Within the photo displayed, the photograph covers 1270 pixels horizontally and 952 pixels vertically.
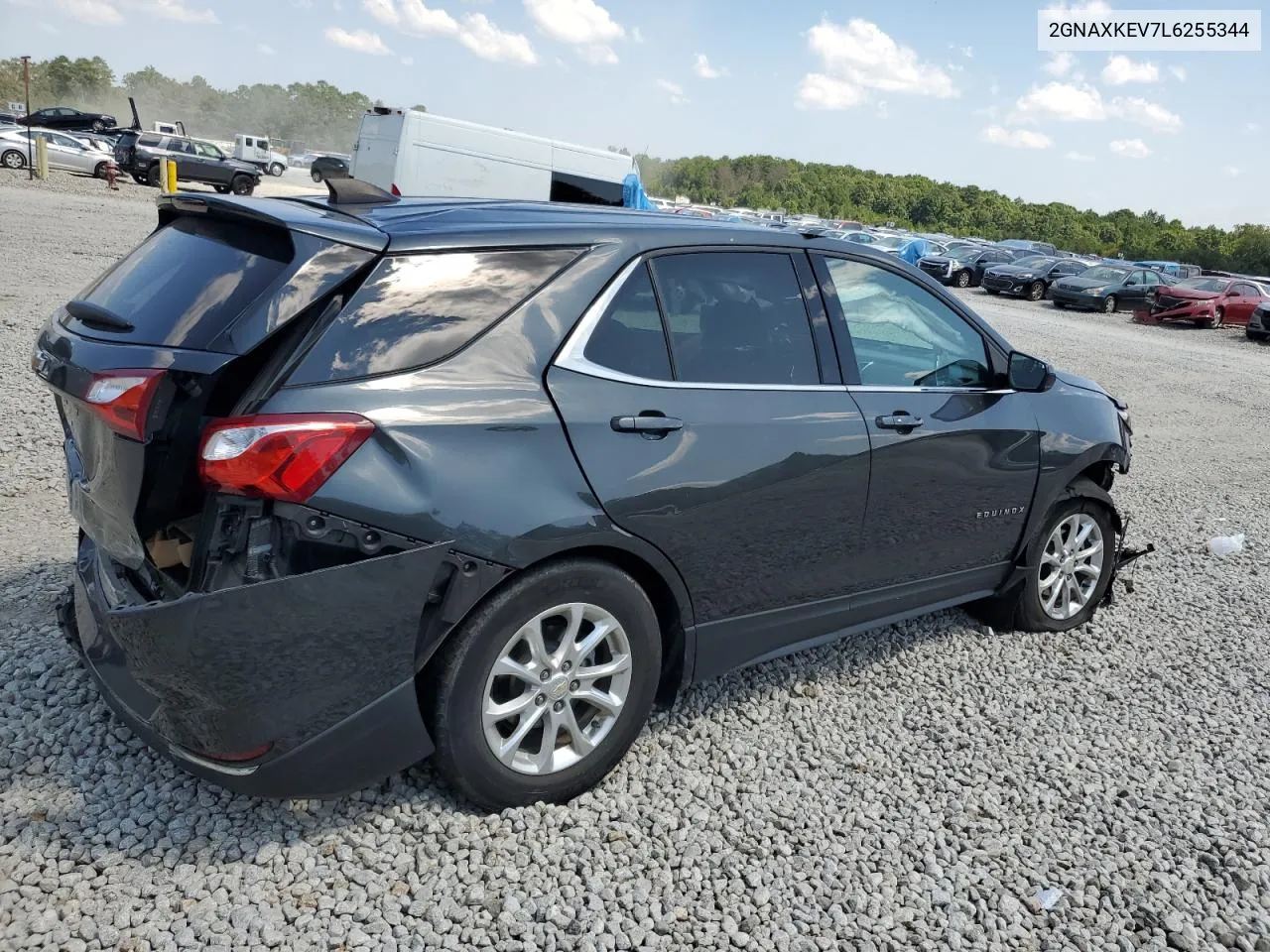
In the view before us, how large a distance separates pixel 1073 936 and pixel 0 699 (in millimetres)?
3382

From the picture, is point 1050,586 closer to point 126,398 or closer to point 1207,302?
point 126,398

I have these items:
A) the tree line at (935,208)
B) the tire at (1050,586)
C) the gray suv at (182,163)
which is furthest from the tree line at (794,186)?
the tire at (1050,586)

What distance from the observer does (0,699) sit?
3330 mm

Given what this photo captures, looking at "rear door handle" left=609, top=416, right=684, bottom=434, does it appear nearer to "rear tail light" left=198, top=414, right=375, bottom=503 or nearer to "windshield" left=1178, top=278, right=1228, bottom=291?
"rear tail light" left=198, top=414, right=375, bottom=503

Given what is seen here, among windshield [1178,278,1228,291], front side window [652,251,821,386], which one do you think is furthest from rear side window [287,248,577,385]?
windshield [1178,278,1228,291]

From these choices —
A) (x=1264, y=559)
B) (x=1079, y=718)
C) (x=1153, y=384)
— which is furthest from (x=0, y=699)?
(x=1153, y=384)

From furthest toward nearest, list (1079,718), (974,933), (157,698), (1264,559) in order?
(1264,559), (1079,718), (974,933), (157,698)

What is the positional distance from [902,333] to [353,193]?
6.99 ft

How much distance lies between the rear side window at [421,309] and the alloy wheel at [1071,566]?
2.93 metres

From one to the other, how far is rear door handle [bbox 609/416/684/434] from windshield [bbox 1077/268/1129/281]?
101 feet

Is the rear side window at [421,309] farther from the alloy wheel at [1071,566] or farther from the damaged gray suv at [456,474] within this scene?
the alloy wheel at [1071,566]

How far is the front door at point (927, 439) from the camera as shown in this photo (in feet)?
12.2

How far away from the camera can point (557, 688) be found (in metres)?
2.95

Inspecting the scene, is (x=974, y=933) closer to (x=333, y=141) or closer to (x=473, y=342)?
(x=473, y=342)
